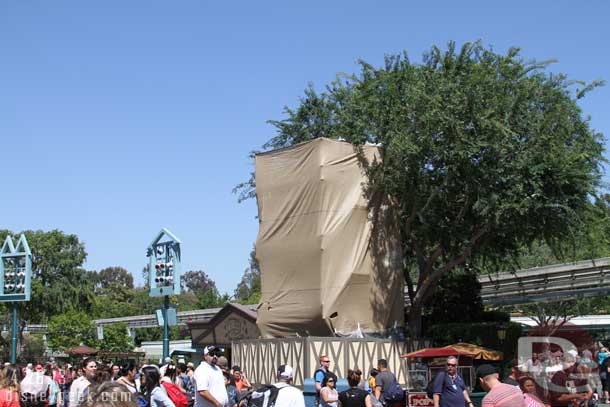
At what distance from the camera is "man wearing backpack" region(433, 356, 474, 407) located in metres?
13.5

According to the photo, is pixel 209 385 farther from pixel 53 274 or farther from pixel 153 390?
pixel 53 274

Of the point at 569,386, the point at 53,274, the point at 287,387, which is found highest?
the point at 53,274

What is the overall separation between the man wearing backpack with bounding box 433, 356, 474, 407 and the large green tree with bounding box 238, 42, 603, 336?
13436 mm

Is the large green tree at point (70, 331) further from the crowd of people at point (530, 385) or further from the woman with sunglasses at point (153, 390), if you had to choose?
the woman with sunglasses at point (153, 390)

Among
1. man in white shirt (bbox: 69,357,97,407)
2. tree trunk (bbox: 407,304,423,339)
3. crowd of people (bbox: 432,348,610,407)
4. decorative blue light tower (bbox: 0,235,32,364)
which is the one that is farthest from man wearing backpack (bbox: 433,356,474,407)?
decorative blue light tower (bbox: 0,235,32,364)

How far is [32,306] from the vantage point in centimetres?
6244

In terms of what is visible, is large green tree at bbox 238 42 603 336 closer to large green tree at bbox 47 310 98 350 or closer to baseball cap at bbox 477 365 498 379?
baseball cap at bbox 477 365 498 379

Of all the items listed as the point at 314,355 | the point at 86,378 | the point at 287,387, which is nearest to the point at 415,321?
the point at 314,355

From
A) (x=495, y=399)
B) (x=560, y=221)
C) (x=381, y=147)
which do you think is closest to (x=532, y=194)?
(x=560, y=221)

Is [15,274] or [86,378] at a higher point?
[15,274]

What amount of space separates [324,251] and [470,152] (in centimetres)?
621

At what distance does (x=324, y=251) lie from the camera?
28609mm

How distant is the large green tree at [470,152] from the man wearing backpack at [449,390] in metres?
13.4

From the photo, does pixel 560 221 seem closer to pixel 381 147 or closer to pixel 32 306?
pixel 381 147
